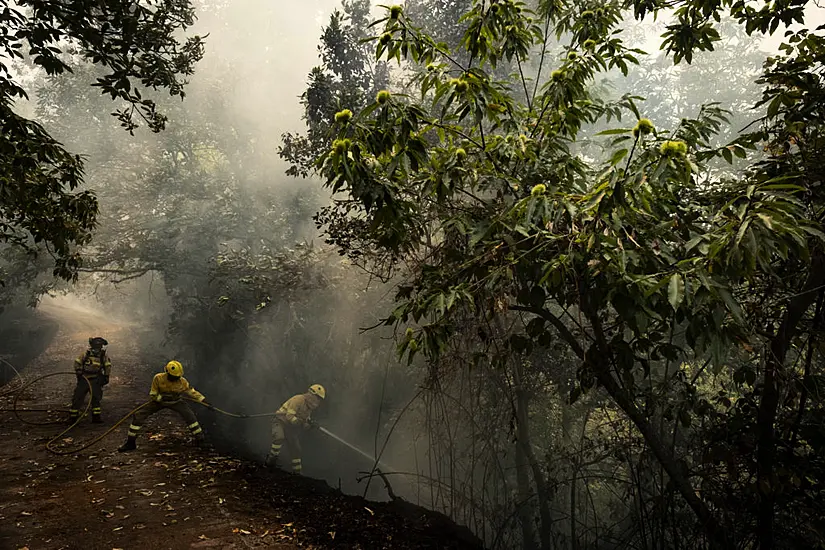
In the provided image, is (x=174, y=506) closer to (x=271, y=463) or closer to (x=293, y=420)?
(x=271, y=463)

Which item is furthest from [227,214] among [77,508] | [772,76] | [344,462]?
[772,76]

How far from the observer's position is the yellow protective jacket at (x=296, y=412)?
24.9 ft

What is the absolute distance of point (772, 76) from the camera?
3.00 meters

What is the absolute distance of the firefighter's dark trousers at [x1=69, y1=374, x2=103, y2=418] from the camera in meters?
7.35

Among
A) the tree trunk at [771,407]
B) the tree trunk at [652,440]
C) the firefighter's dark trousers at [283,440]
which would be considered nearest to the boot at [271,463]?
the firefighter's dark trousers at [283,440]

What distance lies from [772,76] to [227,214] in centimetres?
1271

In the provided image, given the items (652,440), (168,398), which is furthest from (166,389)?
(652,440)

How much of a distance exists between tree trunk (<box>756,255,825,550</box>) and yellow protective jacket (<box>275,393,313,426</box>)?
626 centimetres

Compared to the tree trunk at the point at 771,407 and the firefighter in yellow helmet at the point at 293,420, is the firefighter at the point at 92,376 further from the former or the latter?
the tree trunk at the point at 771,407

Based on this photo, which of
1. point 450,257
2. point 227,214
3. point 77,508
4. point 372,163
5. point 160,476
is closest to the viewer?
point 372,163

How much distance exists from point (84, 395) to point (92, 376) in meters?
0.34

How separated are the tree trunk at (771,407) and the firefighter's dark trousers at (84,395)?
851cm

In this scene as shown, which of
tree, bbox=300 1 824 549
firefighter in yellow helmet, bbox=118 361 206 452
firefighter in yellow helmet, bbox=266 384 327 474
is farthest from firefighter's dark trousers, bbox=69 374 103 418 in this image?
tree, bbox=300 1 824 549

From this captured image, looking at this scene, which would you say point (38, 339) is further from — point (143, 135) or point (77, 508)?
point (77, 508)
